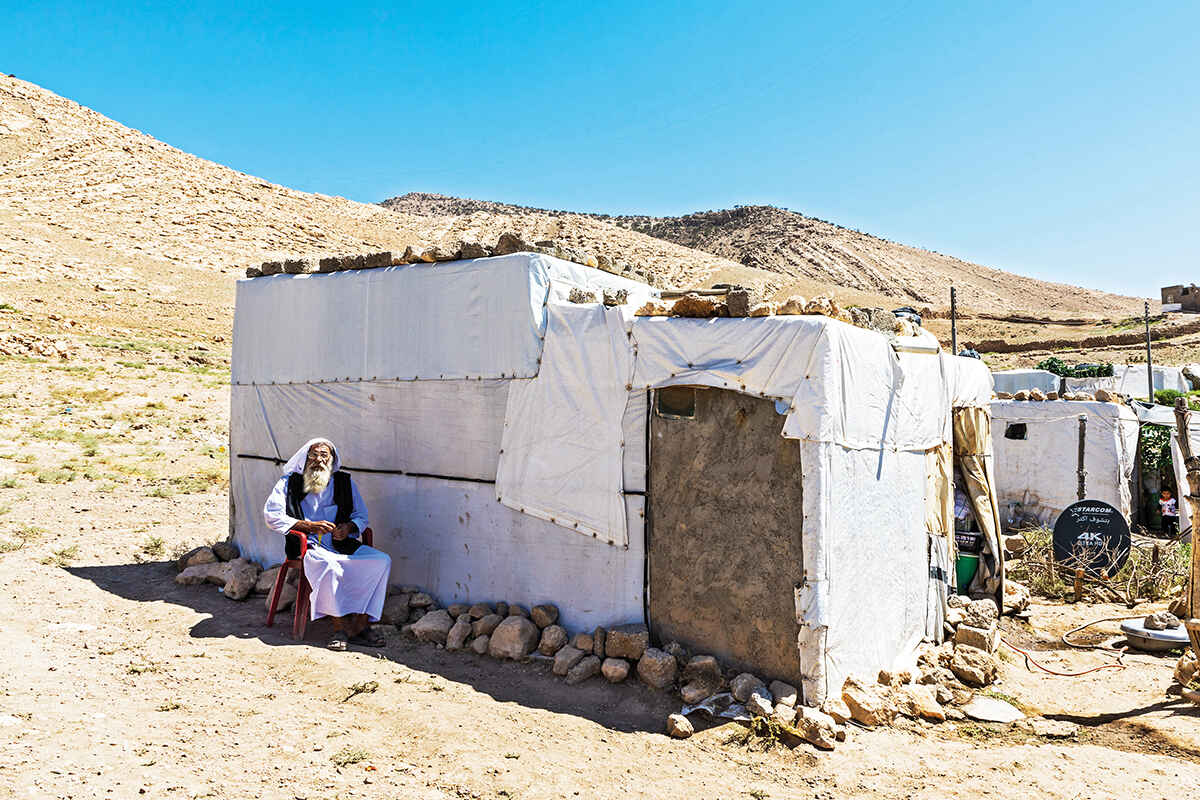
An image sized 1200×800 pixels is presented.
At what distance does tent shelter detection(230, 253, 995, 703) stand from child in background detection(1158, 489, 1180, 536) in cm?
741

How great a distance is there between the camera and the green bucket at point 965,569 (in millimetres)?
7336

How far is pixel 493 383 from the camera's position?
5898 mm

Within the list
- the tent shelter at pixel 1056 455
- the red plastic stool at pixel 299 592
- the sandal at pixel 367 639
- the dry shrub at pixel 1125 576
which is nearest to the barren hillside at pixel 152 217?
the red plastic stool at pixel 299 592

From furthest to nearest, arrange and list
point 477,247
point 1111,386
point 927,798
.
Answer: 1. point 1111,386
2. point 477,247
3. point 927,798

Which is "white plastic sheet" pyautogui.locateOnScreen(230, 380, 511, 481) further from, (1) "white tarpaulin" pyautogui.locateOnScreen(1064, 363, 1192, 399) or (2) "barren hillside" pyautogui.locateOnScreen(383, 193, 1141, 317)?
(2) "barren hillside" pyautogui.locateOnScreen(383, 193, 1141, 317)

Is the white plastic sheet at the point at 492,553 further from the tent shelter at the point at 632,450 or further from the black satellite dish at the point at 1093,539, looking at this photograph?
the black satellite dish at the point at 1093,539

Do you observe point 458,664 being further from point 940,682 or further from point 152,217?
point 152,217

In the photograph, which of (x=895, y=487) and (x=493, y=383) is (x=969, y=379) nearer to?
(x=895, y=487)

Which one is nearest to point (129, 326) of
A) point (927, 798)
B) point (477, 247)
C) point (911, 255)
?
point (477, 247)

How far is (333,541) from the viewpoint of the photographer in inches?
223

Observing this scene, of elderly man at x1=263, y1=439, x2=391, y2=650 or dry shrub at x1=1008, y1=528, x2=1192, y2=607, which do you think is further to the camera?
dry shrub at x1=1008, y1=528, x2=1192, y2=607

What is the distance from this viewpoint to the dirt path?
3.63m

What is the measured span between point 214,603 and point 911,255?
78.3m

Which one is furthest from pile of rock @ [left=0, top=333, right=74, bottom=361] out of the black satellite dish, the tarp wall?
the black satellite dish
